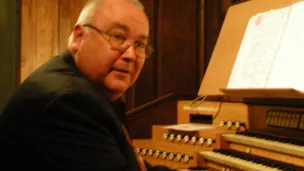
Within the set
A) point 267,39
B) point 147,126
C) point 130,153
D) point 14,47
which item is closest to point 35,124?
point 130,153

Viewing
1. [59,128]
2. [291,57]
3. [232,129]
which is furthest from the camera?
[232,129]

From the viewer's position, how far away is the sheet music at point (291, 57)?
72.3 inches

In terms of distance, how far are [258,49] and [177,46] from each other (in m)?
1.73

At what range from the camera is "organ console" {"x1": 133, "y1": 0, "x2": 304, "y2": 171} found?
1.96 meters

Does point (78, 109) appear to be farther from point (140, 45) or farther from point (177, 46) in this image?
point (177, 46)

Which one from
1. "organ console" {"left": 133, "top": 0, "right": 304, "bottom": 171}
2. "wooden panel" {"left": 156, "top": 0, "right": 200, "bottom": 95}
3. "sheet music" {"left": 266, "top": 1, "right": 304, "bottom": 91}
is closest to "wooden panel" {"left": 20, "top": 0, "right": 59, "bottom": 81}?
"wooden panel" {"left": 156, "top": 0, "right": 200, "bottom": 95}

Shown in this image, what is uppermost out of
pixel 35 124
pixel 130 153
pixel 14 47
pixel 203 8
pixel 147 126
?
pixel 203 8

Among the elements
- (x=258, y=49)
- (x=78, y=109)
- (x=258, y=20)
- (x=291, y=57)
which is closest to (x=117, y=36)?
(x=78, y=109)

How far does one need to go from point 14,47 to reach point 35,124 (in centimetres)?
276

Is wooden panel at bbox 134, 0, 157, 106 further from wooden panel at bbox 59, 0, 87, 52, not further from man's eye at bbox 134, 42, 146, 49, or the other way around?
man's eye at bbox 134, 42, 146, 49

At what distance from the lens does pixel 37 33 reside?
360cm

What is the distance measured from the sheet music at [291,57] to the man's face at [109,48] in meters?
0.93

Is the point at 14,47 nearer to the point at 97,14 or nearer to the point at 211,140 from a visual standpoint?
the point at 211,140

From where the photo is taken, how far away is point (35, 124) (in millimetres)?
959
